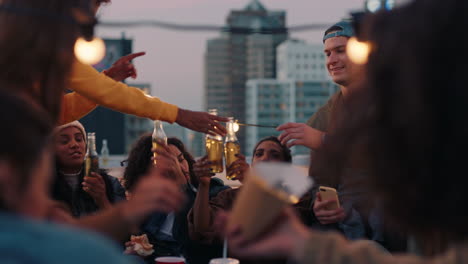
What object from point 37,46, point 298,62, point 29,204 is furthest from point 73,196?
point 298,62

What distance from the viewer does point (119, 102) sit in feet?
6.97

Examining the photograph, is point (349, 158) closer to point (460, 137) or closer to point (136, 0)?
point (460, 137)

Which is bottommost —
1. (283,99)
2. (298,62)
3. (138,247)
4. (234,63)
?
(138,247)

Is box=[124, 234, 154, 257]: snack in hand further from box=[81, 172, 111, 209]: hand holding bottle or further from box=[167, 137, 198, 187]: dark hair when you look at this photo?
box=[167, 137, 198, 187]: dark hair

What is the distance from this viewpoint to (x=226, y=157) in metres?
2.70

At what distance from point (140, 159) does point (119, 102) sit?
4.75ft

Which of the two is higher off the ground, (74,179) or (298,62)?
(298,62)

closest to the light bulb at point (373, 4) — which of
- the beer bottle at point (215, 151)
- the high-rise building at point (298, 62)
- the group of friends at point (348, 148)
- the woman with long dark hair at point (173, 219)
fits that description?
the beer bottle at point (215, 151)

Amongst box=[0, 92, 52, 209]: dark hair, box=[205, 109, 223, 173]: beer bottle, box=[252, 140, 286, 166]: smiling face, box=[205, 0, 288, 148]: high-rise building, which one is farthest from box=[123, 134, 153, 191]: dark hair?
box=[205, 0, 288, 148]: high-rise building

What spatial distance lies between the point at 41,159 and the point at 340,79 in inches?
90.4

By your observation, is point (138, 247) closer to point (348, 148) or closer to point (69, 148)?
point (69, 148)

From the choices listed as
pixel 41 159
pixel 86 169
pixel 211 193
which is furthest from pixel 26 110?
pixel 211 193

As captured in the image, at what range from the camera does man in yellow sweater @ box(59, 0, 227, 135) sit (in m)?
2.02

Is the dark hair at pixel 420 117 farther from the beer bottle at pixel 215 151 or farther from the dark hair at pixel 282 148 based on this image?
the dark hair at pixel 282 148
